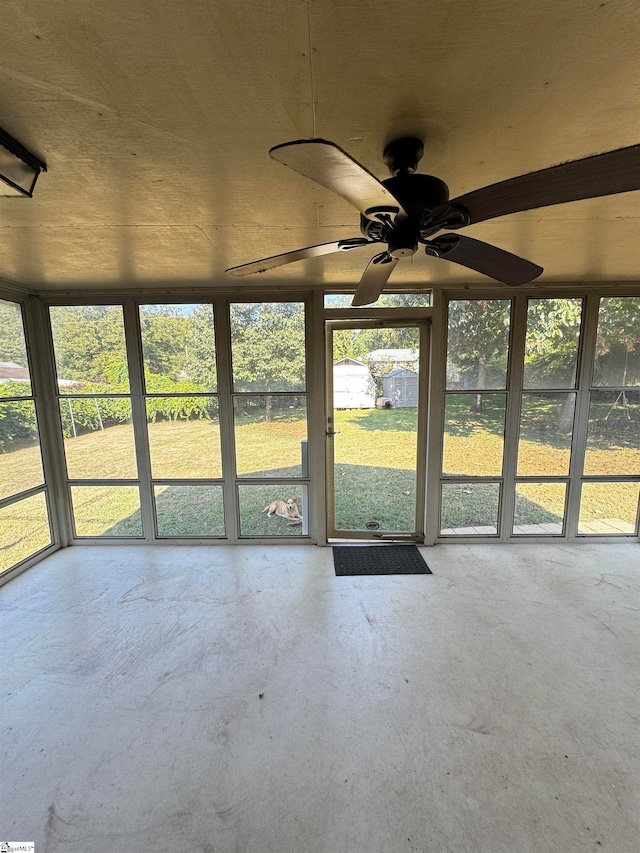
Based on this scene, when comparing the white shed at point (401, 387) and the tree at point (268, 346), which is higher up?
the tree at point (268, 346)

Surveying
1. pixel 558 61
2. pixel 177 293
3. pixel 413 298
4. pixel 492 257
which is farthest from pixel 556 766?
pixel 177 293

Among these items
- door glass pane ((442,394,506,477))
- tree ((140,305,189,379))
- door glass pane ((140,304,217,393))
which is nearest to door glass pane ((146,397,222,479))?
door glass pane ((140,304,217,393))

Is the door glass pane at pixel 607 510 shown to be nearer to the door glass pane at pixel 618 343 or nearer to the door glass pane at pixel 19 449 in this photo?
the door glass pane at pixel 618 343

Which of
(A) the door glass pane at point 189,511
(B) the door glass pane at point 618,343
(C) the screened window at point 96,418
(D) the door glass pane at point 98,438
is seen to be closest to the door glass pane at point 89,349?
(C) the screened window at point 96,418

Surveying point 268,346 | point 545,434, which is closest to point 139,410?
point 268,346

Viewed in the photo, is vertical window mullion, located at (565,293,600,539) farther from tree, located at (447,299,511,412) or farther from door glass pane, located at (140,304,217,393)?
door glass pane, located at (140,304,217,393)

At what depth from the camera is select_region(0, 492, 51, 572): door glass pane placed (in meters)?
2.96

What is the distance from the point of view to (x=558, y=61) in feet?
2.98

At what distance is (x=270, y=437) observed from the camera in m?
3.47

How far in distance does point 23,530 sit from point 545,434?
16.4 feet

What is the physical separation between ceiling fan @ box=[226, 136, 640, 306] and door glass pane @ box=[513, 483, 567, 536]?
8.38 ft

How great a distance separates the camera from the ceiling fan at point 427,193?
0.85m

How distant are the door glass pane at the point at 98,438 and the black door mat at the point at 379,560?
2.24m

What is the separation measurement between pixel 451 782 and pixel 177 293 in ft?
12.3
